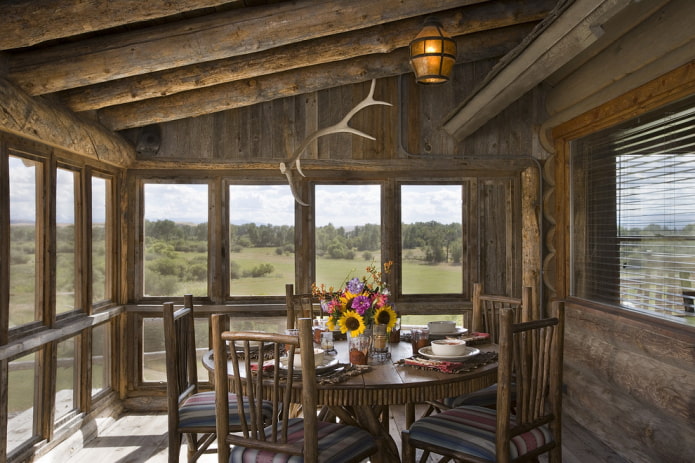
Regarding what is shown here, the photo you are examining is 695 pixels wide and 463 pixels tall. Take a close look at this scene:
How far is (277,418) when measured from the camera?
2393 millimetres

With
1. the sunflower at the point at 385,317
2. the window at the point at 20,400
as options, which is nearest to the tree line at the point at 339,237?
the window at the point at 20,400

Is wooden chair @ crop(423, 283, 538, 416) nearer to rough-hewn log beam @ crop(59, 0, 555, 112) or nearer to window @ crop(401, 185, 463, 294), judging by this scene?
window @ crop(401, 185, 463, 294)

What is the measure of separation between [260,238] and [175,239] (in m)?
0.72

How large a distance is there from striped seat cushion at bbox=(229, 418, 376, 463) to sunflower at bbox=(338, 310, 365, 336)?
444mm

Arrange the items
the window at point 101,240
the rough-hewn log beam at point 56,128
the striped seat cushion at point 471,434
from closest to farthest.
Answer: the striped seat cushion at point 471,434 < the rough-hewn log beam at point 56,128 < the window at point 101,240

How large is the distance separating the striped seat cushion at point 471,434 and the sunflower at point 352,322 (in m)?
0.52

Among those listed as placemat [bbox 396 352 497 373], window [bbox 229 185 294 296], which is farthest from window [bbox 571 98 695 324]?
window [bbox 229 185 294 296]

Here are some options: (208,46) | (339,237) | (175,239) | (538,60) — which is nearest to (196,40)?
(208,46)

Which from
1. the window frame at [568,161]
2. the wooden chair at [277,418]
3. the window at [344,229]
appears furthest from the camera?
the window at [344,229]

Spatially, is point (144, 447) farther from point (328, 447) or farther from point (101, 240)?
point (328, 447)

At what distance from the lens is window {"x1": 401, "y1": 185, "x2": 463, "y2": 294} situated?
17.0ft

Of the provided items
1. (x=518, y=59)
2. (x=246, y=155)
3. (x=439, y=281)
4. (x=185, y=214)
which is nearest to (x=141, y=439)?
(x=185, y=214)

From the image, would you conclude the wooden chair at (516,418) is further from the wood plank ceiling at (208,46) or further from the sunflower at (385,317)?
the wood plank ceiling at (208,46)

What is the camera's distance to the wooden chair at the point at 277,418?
2291mm
